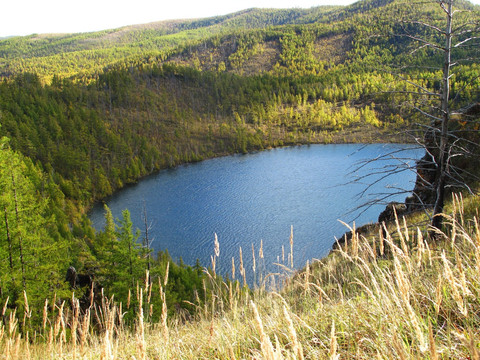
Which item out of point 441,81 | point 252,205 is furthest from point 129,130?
point 441,81

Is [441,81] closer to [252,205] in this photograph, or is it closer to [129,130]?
[252,205]

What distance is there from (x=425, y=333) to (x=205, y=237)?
38.4 m

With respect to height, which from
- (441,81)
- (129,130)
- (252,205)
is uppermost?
(441,81)

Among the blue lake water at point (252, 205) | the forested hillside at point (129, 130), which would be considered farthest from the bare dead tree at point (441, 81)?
the blue lake water at point (252, 205)

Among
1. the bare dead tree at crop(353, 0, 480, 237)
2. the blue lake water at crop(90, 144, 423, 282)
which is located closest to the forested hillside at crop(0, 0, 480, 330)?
the bare dead tree at crop(353, 0, 480, 237)

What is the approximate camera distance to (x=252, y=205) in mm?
47812

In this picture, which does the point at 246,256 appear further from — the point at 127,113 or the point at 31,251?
the point at 127,113

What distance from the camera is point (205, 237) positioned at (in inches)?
1559

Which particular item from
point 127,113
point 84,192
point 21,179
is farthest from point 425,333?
point 127,113

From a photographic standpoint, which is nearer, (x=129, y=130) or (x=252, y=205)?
(x=252, y=205)

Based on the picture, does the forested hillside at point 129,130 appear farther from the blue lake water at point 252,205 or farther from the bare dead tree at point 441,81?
the blue lake water at point 252,205

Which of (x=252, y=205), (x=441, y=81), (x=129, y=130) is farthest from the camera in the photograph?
(x=129, y=130)

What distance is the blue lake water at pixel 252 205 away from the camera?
35969mm

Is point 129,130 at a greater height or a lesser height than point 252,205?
greater
